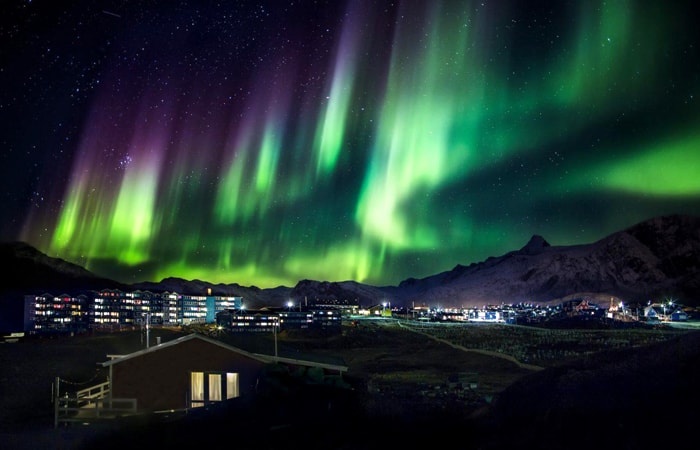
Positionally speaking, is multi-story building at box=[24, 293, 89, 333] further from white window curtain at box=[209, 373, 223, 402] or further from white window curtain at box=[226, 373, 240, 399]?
white window curtain at box=[226, 373, 240, 399]

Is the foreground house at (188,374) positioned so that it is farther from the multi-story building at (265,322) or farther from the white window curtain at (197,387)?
the multi-story building at (265,322)

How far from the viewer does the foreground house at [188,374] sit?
28.6 m

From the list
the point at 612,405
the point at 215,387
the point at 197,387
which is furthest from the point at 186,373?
the point at 612,405

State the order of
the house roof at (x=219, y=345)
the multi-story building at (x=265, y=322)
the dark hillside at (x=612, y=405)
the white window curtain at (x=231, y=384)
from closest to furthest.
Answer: the dark hillside at (x=612, y=405) → the white window curtain at (x=231, y=384) → the house roof at (x=219, y=345) → the multi-story building at (x=265, y=322)

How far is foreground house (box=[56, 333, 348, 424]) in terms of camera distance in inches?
1128

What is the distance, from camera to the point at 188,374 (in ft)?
95.5

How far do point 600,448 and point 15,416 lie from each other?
107ft

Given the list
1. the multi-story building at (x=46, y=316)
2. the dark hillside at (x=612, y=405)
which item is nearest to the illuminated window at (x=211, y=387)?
the dark hillside at (x=612, y=405)

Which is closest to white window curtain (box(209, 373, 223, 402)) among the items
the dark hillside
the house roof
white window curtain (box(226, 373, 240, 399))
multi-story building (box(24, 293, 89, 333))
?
white window curtain (box(226, 373, 240, 399))

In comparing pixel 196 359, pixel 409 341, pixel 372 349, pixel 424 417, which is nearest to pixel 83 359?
pixel 372 349

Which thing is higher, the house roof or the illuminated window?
the house roof

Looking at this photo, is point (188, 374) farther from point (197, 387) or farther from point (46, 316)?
point (46, 316)

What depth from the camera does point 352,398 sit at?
26.5 m

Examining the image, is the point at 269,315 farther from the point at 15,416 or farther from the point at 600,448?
the point at 600,448
